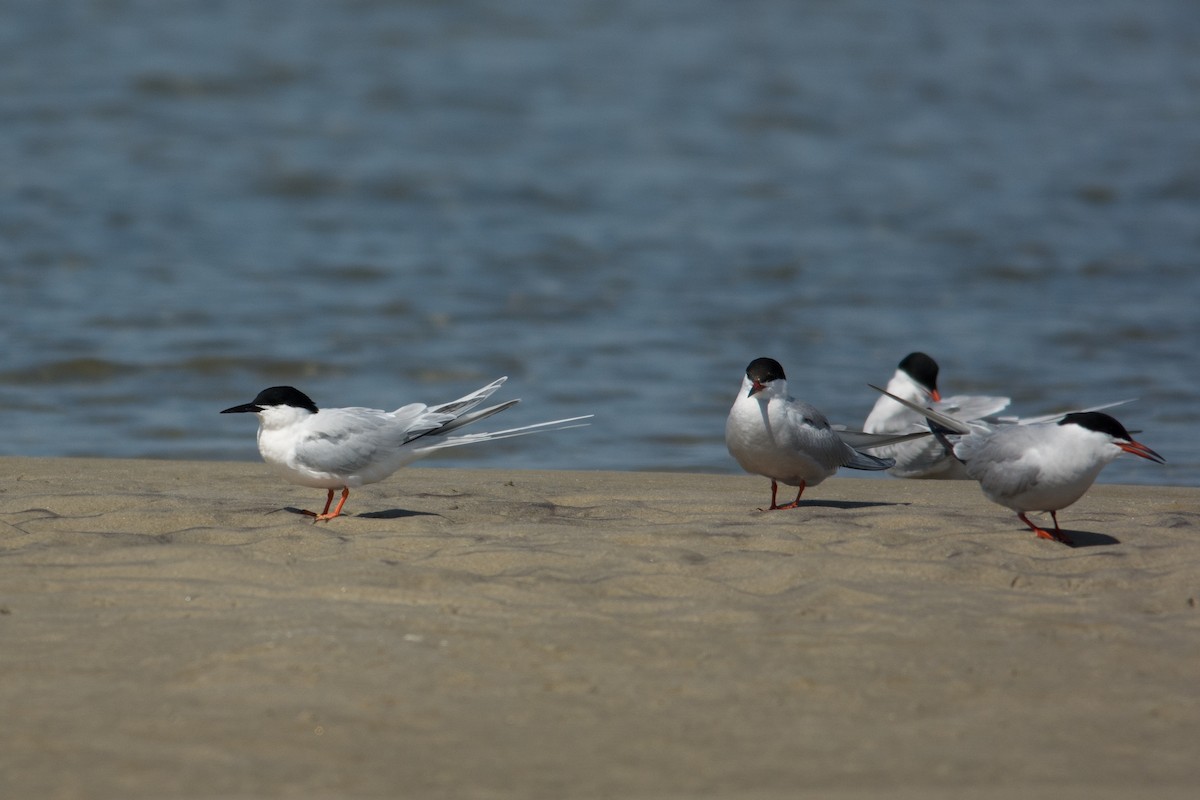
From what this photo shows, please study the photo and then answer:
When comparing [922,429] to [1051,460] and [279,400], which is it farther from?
[279,400]

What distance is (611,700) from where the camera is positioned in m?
3.31

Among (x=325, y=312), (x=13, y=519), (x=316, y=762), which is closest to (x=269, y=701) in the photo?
(x=316, y=762)

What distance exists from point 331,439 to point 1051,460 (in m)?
2.53

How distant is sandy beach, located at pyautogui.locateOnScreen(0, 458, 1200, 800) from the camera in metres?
2.95

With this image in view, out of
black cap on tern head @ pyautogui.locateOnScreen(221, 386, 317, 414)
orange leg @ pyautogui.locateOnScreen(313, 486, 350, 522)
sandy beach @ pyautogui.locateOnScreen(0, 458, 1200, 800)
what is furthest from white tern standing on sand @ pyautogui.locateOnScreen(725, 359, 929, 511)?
black cap on tern head @ pyautogui.locateOnScreen(221, 386, 317, 414)

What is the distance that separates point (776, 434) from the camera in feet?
18.2

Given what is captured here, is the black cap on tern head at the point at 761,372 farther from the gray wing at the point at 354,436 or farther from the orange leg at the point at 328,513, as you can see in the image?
the orange leg at the point at 328,513

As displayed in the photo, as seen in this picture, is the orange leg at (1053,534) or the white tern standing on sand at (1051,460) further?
the orange leg at (1053,534)

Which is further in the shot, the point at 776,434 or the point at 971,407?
the point at 971,407

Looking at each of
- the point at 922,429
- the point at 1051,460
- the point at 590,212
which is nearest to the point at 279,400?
the point at 1051,460

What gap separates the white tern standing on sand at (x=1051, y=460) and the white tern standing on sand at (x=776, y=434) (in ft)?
2.44

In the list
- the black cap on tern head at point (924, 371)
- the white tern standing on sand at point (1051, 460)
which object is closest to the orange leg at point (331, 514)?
the white tern standing on sand at point (1051, 460)

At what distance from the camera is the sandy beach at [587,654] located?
9.67 feet

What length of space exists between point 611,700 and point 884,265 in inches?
403
